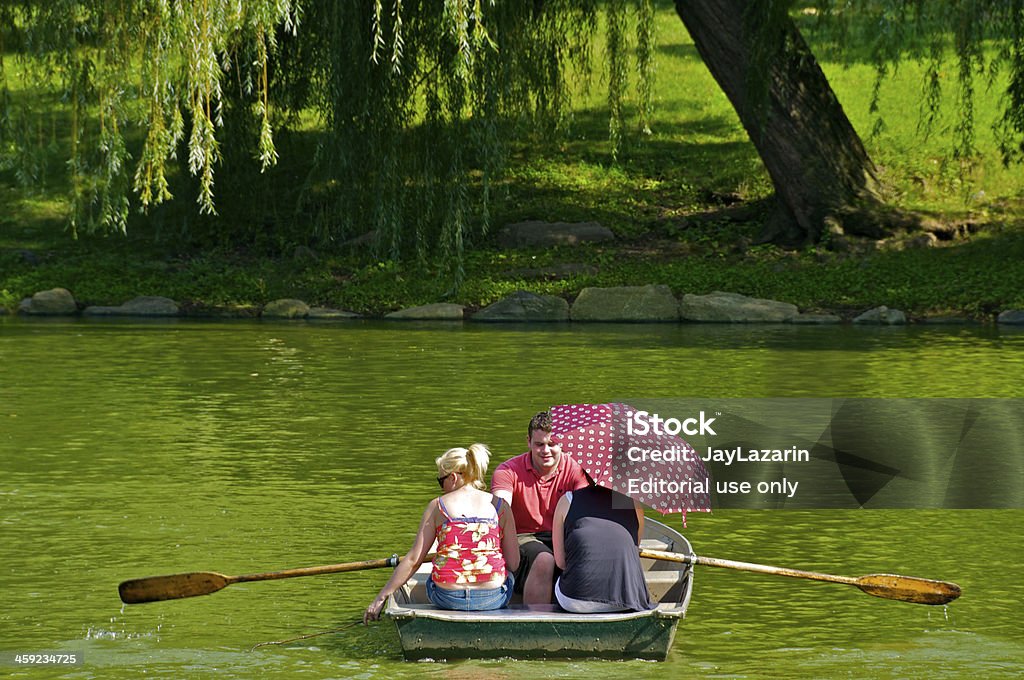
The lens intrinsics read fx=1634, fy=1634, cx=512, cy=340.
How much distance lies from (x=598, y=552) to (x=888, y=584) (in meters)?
1.61

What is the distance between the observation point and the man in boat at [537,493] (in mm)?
7945

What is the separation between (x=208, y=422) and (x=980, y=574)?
7.43 meters

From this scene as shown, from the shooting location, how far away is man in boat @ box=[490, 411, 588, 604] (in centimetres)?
795

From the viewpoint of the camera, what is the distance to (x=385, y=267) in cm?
2520

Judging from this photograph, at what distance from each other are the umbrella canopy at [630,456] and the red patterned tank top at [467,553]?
1.99 feet

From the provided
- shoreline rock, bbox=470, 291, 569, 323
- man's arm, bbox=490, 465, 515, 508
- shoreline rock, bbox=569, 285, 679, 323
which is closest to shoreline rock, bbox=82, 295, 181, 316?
shoreline rock, bbox=470, 291, 569, 323

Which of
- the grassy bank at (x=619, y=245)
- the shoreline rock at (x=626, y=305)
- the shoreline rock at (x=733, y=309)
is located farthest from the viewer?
the grassy bank at (x=619, y=245)

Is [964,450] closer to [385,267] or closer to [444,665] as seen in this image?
[444,665]

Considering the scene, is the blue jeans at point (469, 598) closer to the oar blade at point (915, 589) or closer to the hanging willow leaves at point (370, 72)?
the oar blade at point (915, 589)

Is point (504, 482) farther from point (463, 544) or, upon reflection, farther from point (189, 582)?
point (189, 582)

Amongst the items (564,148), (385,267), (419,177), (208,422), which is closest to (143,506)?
(208,422)

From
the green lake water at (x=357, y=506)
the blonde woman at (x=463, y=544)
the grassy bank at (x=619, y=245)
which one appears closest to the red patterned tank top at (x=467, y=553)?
the blonde woman at (x=463, y=544)

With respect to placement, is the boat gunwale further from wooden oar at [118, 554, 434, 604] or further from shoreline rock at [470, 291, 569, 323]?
shoreline rock at [470, 291, 569, 323]

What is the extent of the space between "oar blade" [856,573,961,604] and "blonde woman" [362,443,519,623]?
1889 mm
